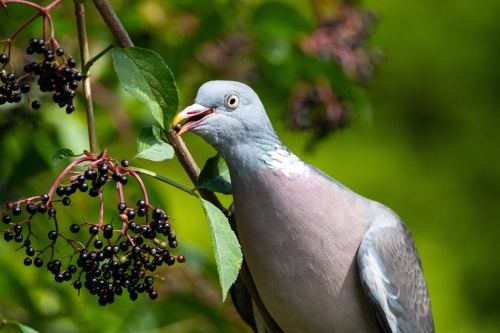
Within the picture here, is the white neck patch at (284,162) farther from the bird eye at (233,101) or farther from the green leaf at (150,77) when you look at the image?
the green leaf at (150,77)

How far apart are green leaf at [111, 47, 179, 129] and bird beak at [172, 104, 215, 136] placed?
0.23m

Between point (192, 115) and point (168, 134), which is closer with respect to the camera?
point (168, 134)

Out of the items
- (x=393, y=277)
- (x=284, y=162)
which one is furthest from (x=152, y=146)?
(x=393, y=277)

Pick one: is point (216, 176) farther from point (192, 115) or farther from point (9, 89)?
point (9, 89)

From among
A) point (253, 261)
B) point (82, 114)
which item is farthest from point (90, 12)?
point (253, 261)

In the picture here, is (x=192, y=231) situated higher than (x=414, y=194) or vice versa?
(x=414, y=194)

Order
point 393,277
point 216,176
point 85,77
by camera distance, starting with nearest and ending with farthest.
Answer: point 85,77 < point 216,176 < point 393,277

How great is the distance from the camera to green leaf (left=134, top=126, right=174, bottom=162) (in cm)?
184

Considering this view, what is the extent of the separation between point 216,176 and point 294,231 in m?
0.33

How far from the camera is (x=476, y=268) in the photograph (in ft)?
17.9

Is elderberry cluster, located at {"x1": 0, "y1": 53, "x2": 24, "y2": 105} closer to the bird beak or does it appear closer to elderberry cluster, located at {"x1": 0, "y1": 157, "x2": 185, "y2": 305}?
elderberry cluster, located at {"x1": 0, "y1": 157, "x2": 185, "y2": 305}

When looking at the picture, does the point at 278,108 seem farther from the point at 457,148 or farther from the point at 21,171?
the point at 457,148

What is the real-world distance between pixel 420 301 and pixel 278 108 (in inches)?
45.1

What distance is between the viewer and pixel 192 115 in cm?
210
